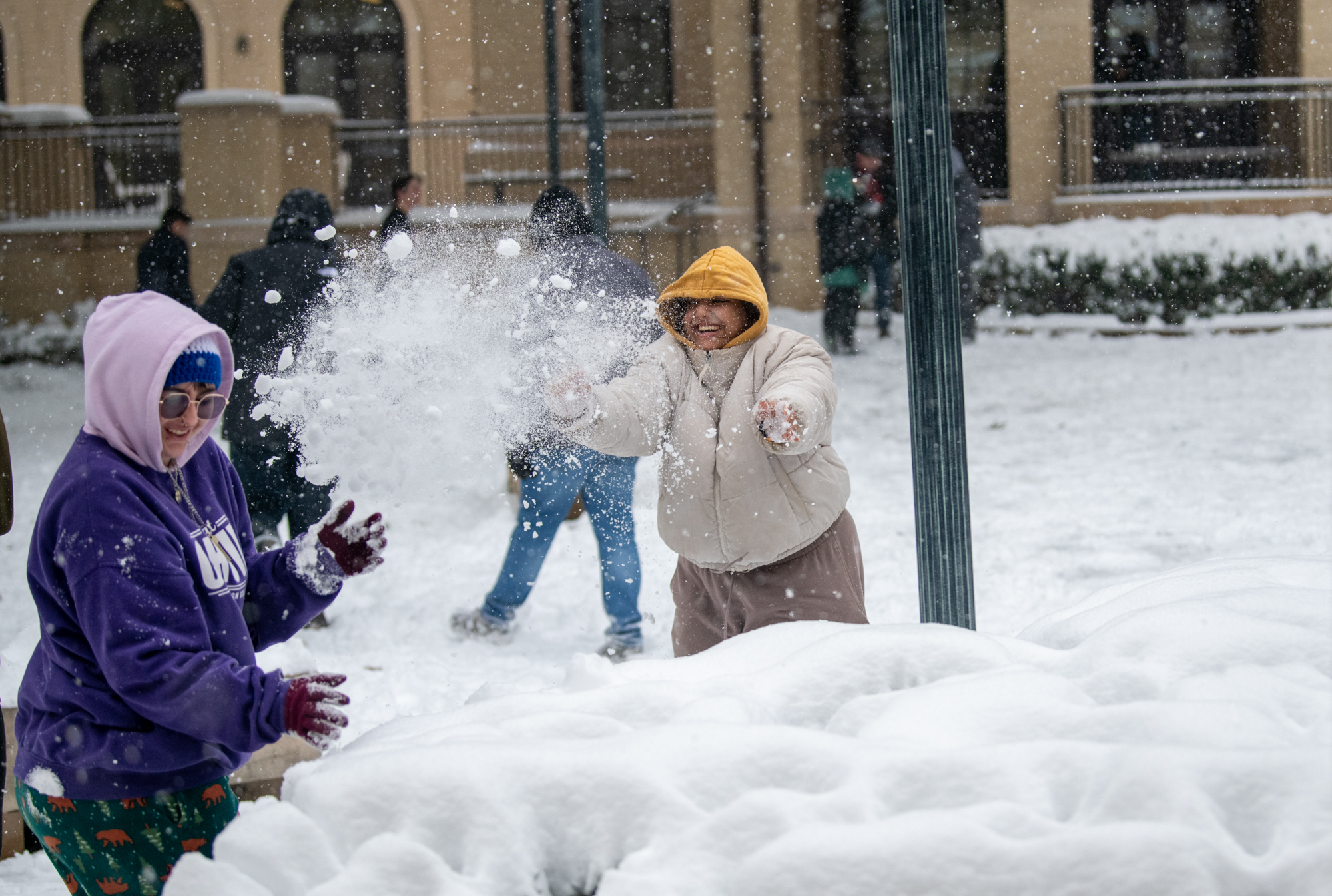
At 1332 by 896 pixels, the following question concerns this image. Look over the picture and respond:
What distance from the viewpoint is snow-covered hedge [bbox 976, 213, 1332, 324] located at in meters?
13.5

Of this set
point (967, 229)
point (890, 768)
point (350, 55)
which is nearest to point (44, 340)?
point (350, 55)

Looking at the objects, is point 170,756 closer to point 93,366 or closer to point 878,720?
point 93,366

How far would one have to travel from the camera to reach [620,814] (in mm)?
1601

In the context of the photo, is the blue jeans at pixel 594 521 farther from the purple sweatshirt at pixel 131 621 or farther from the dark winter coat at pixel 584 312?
the purple sweatshirt at pixel 131 621

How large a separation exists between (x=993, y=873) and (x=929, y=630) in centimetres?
64

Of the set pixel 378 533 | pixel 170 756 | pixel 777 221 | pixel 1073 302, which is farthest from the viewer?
pixel 777 221

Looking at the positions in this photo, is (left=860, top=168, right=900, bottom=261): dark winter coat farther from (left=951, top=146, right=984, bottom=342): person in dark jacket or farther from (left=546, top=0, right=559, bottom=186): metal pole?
(left=546, top=0, right=559, bottom=186): metal pole

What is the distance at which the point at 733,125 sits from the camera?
→ 15.5 m

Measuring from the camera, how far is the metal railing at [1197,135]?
16.0 meters

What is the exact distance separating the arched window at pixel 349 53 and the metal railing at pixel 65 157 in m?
3.37

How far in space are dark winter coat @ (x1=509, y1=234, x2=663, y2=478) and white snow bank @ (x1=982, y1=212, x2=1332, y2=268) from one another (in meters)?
10.7

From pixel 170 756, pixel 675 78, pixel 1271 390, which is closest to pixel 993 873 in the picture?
pixel 170 756

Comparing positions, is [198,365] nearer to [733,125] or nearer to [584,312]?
[584,312]

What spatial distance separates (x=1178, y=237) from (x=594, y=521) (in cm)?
1128
